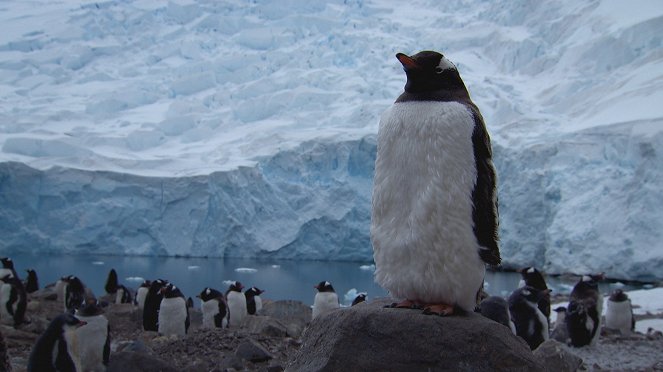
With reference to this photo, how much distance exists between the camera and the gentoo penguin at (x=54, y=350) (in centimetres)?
382

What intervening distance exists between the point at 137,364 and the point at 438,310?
252cm

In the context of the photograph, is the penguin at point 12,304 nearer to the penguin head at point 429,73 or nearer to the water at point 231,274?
the penguin head at point 429,73

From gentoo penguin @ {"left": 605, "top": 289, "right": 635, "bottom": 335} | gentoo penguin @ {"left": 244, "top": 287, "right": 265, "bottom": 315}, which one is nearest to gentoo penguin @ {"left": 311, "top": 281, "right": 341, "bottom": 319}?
gentoo penguin @ {"left": 244, "top": 287, "right": 265, "bottom": 315}

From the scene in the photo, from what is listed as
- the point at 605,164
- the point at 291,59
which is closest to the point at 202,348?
the point at 605,164

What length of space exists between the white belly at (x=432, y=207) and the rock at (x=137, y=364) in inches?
88.2

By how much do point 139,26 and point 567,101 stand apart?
21220mm

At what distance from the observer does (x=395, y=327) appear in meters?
2.21

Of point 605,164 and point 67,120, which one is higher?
point 67,120

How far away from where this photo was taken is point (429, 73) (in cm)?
230

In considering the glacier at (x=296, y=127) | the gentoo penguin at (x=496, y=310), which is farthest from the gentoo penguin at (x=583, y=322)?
the glacier at (x=296, y=127)

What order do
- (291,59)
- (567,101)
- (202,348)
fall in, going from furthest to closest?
1. (291,59)
2. (567,101)
3. (202,348)

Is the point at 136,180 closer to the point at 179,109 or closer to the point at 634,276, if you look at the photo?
the point at 179,109

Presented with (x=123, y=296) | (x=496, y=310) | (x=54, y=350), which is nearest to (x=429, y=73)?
(x=496, y=310)

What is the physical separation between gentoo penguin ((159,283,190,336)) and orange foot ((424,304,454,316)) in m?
4.92
